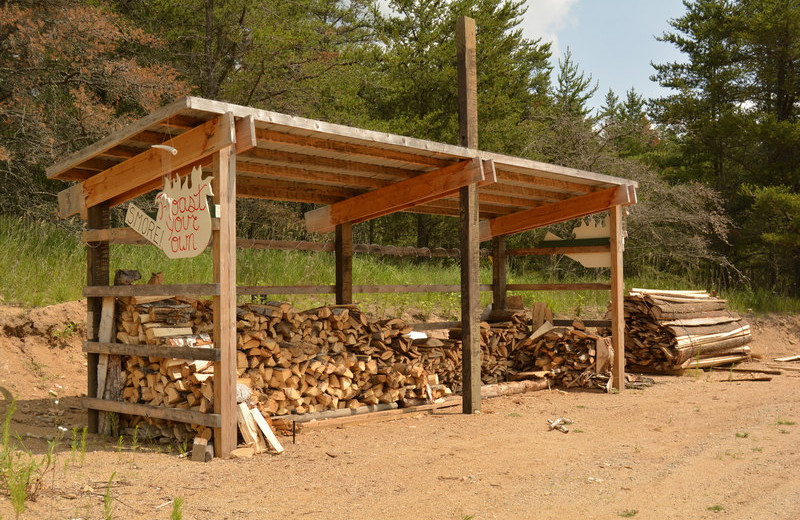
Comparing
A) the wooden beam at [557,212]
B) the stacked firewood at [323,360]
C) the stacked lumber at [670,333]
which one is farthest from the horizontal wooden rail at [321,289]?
the stacked lumber at [670,333]

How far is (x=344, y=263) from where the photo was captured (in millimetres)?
8734

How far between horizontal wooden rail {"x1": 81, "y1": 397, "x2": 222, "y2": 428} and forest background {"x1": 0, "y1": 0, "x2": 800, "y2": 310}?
13.5 ft

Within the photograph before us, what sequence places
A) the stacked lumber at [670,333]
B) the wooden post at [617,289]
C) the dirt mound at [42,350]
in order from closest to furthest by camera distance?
the dirt mound at [42,350] < the wooden post at [617,289] < the stacked lumber at [670,333]

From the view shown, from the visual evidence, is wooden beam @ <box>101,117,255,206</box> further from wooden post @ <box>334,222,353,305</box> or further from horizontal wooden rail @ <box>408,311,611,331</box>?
horizontal wooden rail @ <box>408,311,611,331</box>

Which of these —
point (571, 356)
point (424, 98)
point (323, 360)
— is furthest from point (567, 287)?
point (424, 98)

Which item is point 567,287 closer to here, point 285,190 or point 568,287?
point 568,287

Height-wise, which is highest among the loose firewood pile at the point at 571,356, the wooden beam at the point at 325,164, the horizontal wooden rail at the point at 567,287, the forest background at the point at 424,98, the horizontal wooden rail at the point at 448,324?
the forest background at the point at 424,98

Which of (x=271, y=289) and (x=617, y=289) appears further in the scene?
(x=617, y=289)

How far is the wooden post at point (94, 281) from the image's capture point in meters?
6.67

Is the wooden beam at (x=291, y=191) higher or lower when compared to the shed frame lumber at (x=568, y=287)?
higher

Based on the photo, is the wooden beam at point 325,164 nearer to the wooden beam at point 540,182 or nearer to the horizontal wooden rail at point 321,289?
the wooden beam at point 540,182

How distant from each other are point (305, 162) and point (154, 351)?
→ 7.74 ft

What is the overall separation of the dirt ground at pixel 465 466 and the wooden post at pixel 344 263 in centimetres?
190

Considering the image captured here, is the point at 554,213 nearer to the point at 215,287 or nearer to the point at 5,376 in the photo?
the point at 215,287
